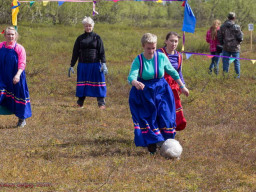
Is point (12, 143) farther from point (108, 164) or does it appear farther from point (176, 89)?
point (176, 89)

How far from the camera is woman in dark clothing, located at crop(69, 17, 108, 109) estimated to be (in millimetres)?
9938

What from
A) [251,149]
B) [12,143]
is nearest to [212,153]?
[251,149]

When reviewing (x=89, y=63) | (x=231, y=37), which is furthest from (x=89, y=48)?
(x=231, y=37)

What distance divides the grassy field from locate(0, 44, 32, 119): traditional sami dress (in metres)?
0.36

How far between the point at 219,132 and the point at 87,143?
7.33ft

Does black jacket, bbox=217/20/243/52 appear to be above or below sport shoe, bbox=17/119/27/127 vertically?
above

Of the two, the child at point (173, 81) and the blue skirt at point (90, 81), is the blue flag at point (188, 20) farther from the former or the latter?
the child at point (173, 81)

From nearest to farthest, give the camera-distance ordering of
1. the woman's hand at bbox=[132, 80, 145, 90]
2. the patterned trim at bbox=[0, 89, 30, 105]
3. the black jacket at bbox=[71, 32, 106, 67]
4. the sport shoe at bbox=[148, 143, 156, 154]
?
the woman's hand at bbox=[132, 80, 145, 90]
the sport shoe at bbox=[148, 143, 156, 154]
the patterned trim at bbox=[0, 89, 30, 105]
the black jacket at bbox=[71, 32, 106, 67]

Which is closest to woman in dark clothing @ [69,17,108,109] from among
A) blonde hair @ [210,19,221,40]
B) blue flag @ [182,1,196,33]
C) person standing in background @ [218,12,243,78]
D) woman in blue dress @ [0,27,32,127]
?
blue flag @ [182,1,196,33]

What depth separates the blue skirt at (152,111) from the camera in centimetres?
641

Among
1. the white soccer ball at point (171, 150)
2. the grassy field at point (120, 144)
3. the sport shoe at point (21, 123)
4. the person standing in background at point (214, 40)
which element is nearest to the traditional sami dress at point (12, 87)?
the sport shoe at point (21, 123)

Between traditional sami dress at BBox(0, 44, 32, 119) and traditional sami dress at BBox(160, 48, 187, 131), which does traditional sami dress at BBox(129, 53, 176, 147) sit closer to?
traditional sami dress at BBox(160, 48, 187, 131)

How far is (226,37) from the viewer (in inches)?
520

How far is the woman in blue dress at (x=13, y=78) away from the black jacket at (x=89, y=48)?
2066 millimetres
